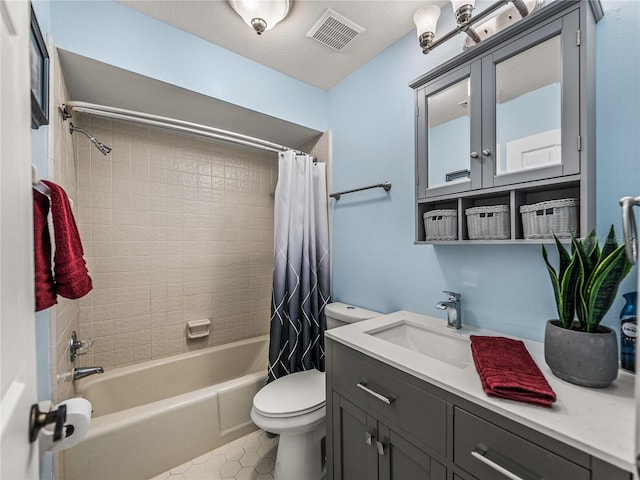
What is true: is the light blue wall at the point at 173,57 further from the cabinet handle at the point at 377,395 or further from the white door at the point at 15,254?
the cabinet handle at the point at 377,395

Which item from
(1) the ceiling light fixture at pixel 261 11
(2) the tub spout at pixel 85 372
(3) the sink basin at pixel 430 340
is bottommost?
(2) the tub spout at pixel 85 372

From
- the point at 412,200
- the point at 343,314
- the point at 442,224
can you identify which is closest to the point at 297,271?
the point at 343,314

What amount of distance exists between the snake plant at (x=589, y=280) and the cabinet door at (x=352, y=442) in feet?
2.40

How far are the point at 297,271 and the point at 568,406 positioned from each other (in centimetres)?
139

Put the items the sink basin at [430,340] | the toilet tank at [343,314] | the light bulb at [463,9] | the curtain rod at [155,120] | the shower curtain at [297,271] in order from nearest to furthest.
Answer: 1. the light bulb at [463,9]
2. the sink basin at [430,340]
3. the curtain rod at [155,120]
4. the toilet tank at [343,314]
5. the shower curtain at [297,271]

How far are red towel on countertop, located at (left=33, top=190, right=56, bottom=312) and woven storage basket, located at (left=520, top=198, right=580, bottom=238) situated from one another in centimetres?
149

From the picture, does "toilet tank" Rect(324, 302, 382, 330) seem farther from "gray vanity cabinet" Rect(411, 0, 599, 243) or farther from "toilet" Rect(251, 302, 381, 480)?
"gray vanity cabinet" Rect(411, 0, 599, 243)

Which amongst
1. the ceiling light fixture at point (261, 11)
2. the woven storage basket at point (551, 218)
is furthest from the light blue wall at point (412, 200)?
the ceiling light fixture at point (261, 11)

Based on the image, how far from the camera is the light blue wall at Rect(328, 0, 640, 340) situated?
892 mm

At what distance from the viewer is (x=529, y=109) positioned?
3.33 ft

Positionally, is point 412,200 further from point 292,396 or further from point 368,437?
point 292,396

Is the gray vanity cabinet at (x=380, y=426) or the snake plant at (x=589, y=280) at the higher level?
the snake plant at (x=589, y=280)

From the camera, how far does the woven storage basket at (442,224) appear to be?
1233 millimetres

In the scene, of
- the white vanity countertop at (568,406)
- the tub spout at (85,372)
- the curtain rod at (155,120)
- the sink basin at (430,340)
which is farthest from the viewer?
the tub spout at (85,372)
